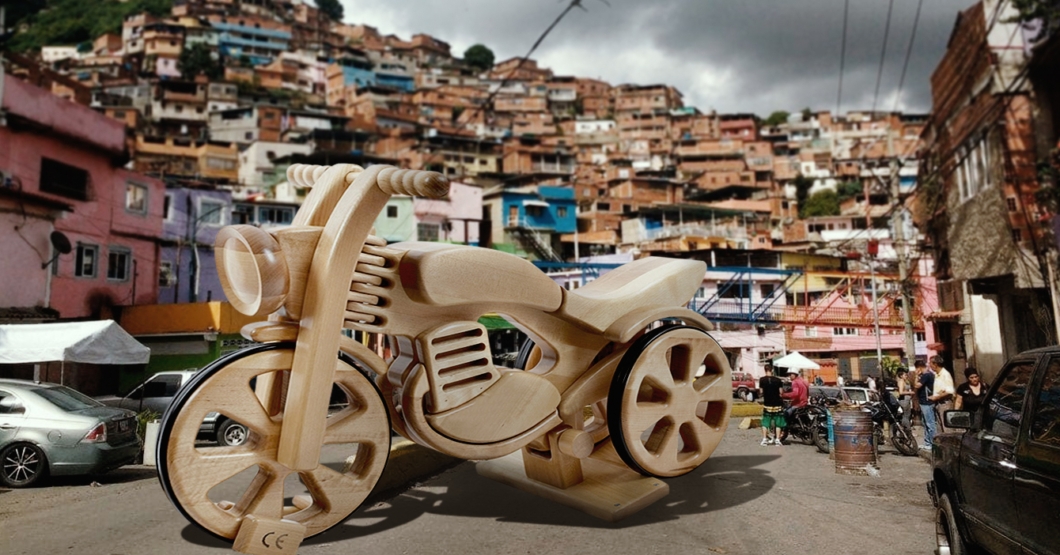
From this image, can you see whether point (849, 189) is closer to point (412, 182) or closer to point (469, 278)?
point (469, 278)

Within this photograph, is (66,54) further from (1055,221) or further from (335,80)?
(1055,221)

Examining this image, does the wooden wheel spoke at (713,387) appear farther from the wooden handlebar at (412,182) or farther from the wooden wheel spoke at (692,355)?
the wooden handlebar at (412,182)

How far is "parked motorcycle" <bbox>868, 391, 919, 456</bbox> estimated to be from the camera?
9.95 m

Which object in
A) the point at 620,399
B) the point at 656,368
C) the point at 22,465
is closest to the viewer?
the point at 620,399

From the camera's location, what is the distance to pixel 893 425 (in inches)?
408

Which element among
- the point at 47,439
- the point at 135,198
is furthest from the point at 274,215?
the point at 47,439

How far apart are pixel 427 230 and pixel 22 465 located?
1228 inches

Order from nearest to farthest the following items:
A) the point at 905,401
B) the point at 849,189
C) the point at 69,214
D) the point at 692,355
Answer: the point at 692,355 < the point at 905,401 < the point at 69,214 < the point at 849,189

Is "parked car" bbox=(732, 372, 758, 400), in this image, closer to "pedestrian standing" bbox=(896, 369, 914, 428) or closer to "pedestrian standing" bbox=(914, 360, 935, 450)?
"pedestrian standing" bbox=(896, 369, 914, 428)

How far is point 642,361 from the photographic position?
569cm

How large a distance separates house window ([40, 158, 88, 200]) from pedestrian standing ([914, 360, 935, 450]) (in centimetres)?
2353

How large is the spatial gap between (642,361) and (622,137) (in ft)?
267

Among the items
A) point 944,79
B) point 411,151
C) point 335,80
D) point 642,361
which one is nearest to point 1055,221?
point 944,79

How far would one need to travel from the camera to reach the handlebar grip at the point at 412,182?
4.32m
